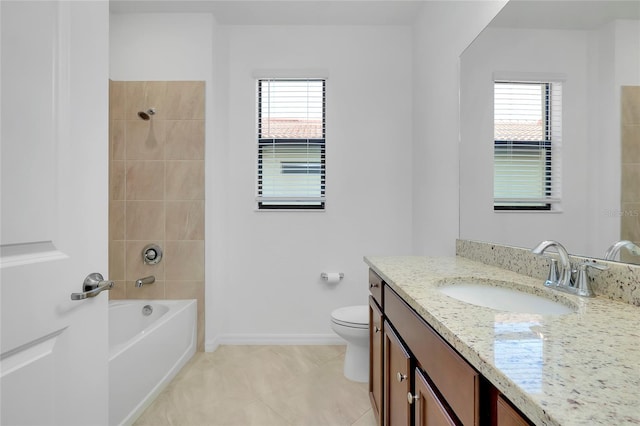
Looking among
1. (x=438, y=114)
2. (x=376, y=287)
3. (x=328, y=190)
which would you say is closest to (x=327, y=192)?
(x=328, y=190)

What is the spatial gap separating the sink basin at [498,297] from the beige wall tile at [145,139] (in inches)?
91.0

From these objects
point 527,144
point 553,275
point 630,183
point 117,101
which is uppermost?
point 117,101

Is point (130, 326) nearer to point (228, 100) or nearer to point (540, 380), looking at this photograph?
point (228, 100)

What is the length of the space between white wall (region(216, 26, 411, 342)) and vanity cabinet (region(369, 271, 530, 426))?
103 cm

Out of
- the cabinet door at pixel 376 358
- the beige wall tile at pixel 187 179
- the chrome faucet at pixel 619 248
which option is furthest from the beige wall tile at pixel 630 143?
the beige wall tile at pixel 187 179

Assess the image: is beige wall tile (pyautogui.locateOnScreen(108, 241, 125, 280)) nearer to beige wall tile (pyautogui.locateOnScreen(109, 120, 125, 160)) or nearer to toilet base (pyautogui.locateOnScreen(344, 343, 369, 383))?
beige wall tile (pyautogui.locateOnScreen(109, 120, 125, 160))

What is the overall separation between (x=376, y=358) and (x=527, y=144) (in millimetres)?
1195

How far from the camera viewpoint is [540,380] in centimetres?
44

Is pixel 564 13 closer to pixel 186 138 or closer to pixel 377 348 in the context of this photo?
pixel 377 348

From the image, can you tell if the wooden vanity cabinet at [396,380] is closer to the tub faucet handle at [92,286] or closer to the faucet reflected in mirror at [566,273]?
the faucet reflected in mirror at [566,273]

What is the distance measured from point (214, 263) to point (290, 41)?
196 cm

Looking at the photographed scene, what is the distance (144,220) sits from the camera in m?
2.42

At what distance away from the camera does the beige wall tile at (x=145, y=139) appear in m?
2.41

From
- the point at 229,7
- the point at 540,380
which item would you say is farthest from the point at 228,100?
the point at 540,380
